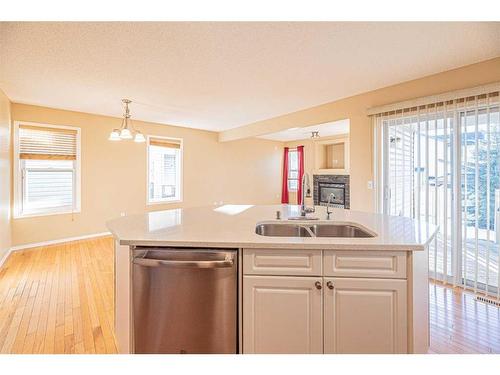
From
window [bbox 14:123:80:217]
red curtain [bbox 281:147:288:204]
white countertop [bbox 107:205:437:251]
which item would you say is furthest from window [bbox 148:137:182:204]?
white countertop [bbox 107:205:437:251]

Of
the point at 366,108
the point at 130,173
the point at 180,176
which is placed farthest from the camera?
the point at 180,176

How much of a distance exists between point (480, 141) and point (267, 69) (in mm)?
2230

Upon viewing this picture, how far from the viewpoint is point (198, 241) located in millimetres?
1427

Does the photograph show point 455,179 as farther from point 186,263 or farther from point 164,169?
point 164,169

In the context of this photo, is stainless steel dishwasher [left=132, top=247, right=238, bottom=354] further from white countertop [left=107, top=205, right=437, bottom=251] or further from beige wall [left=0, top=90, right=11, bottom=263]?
beige wall [left=0, top=90, right=11, bottom=263]

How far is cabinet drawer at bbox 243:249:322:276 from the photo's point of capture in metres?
1.40

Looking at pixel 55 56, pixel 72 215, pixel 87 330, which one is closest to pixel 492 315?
pixel 87 330

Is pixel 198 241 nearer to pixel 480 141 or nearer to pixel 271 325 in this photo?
pixel 271 325

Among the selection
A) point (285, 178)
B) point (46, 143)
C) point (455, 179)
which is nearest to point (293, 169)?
point (285, 178)

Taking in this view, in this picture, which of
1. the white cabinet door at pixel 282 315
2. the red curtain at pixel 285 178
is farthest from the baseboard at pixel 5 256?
the red curtain at pixel 285 178

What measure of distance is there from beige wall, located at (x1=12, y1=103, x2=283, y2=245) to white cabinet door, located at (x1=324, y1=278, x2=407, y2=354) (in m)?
4.83

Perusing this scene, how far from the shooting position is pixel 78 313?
2.29m

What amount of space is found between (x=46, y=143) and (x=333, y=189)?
616 centimetres
